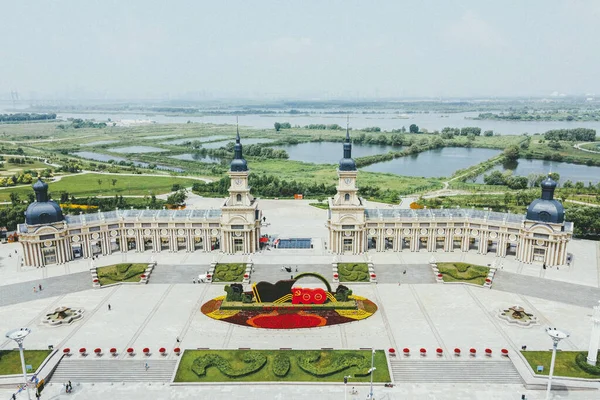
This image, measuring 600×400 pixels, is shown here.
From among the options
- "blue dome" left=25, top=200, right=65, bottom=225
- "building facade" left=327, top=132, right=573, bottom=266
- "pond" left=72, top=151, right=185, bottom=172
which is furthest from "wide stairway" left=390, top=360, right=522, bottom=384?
"pond" left=72, top=151, right=185, bottom=172

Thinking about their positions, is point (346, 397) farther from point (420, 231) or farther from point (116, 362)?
point (420, 231)

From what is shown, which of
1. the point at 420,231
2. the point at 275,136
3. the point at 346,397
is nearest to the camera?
the point at 346,397

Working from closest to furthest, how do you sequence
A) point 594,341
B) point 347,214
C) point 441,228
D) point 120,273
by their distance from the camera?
point 594,341
point 120,273
point 347,214
point 441,228

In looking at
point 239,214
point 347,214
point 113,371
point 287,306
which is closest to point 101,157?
point 239,214

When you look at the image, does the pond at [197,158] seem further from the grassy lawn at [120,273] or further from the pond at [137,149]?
the grassy lawn at [120,273]

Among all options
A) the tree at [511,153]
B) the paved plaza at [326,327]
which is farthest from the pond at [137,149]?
the tree at [511,153]

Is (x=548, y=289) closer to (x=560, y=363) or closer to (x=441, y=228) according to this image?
(x=441, y=228)

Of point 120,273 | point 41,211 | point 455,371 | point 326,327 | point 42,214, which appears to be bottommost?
point 455,371

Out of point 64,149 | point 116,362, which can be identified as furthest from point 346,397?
Answer: point 64,149
